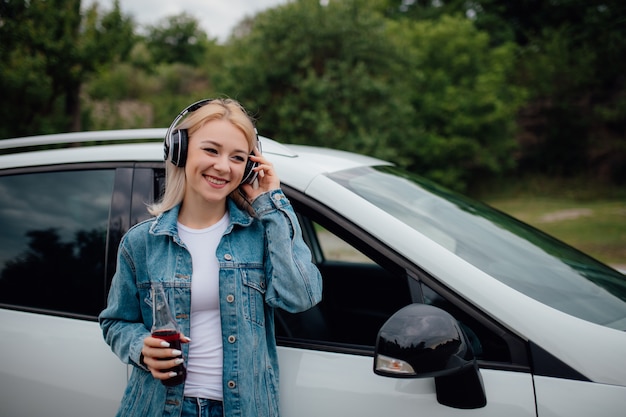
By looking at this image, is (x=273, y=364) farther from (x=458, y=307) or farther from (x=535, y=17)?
(x=535, y=17)

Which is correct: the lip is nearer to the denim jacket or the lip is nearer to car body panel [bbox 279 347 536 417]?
the denim jacket

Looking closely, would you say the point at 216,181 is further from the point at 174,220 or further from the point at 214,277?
the point at 214,277

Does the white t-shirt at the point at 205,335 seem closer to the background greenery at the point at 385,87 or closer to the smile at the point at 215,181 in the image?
the smile at the point at 215,181

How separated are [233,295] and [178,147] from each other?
515 mm

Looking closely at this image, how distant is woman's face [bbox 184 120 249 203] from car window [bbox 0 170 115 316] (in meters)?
0.61

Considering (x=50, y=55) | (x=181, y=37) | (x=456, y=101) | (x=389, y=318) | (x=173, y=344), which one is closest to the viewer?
(x=173, y=344)

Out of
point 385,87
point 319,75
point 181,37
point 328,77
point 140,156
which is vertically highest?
point 181,37

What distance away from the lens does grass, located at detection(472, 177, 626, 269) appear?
10234mm

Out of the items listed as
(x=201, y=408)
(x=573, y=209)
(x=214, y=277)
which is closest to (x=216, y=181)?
(x=214, y=277)

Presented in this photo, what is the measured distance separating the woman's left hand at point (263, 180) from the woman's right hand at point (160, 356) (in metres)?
0.52

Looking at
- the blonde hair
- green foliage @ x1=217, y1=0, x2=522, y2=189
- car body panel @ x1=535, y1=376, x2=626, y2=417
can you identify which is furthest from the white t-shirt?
green foliage @ x1=217, y1=0, x2=522, y2=189

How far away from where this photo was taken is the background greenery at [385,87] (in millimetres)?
11188

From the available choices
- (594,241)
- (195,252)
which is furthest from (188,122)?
(594,241)

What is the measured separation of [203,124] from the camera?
1.63 metres
